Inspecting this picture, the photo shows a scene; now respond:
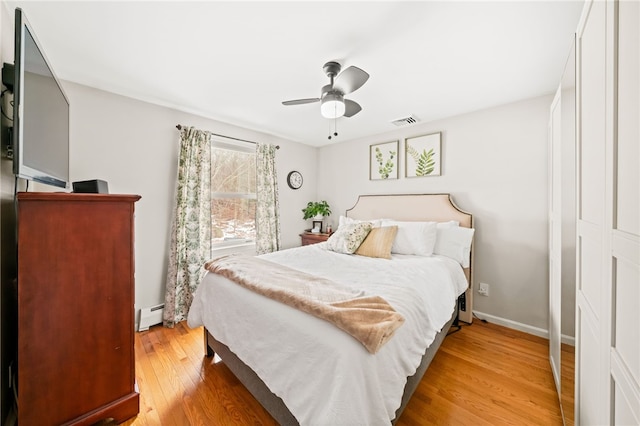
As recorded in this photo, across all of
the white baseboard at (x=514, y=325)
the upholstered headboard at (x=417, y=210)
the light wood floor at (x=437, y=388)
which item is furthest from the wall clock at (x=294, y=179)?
the white baseboard at (x=514, y=325)

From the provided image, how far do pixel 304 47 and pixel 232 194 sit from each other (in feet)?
7.23

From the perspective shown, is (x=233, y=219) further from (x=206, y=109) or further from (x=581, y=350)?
(x=581, y=350)

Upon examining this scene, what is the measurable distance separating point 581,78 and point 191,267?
342 cm

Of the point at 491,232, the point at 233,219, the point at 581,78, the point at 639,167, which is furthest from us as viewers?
the point at 233,219

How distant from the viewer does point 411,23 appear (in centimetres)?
151

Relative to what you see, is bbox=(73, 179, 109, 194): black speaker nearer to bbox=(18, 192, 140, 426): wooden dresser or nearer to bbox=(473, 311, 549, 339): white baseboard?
bbox=(18, 192, 140, 426): wooden dresser

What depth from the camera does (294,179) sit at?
13.6 feet

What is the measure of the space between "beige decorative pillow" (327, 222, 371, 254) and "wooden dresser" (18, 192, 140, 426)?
1848mm

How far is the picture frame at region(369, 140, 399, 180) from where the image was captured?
3.47 m

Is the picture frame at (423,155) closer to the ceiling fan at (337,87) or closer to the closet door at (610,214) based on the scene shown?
the ceiling fan at (337,87)

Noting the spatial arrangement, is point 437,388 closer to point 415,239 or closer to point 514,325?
point 415,239

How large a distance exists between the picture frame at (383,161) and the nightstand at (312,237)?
3.82ft

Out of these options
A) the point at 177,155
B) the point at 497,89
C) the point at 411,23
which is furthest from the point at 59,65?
the point at 497,89

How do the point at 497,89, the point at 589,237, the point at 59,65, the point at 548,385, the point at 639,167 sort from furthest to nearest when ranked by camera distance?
the point at 497,89 < the point at 59,65 < the point at 548,385 < the point at 589,237 < the point at 639,167
